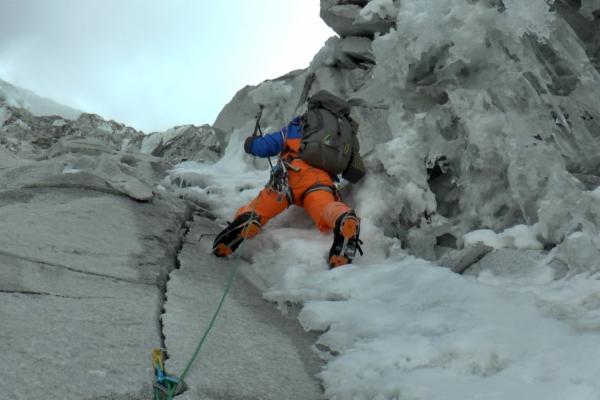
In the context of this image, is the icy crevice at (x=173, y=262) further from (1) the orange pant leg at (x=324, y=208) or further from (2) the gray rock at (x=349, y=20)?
(2) the gray rock at (x=349, y=20)

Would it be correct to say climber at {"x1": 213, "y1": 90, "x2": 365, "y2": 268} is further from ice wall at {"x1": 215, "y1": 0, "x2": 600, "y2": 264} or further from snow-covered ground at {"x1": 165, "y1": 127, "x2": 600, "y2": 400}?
ice wall at {"x1": 215, "y1": 0, "x2": 600, "y2": 264}

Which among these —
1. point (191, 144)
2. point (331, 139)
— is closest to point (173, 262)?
point (331, 139)

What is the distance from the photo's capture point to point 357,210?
6422mm

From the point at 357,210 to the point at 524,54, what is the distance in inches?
105

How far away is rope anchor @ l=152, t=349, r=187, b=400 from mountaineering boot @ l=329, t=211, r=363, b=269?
2.49m

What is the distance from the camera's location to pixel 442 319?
3801 millimetres

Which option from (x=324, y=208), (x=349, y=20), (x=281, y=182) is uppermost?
(x=349, y=20)

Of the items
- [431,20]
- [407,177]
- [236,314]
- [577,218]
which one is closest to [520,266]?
[577,218]

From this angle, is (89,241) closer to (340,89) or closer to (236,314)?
(236,314)

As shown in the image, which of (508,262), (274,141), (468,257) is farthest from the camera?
(274,141)

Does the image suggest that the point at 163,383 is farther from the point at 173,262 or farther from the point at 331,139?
the point at 331,139

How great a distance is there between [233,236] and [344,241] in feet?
4.05

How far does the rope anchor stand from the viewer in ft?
9.32

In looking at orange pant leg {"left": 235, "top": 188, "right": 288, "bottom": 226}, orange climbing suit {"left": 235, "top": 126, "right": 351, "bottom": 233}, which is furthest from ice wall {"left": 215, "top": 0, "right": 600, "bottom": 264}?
Result: orange pant leg {"left": 235, "top": 188, "right": 288, "bottom": 226}
